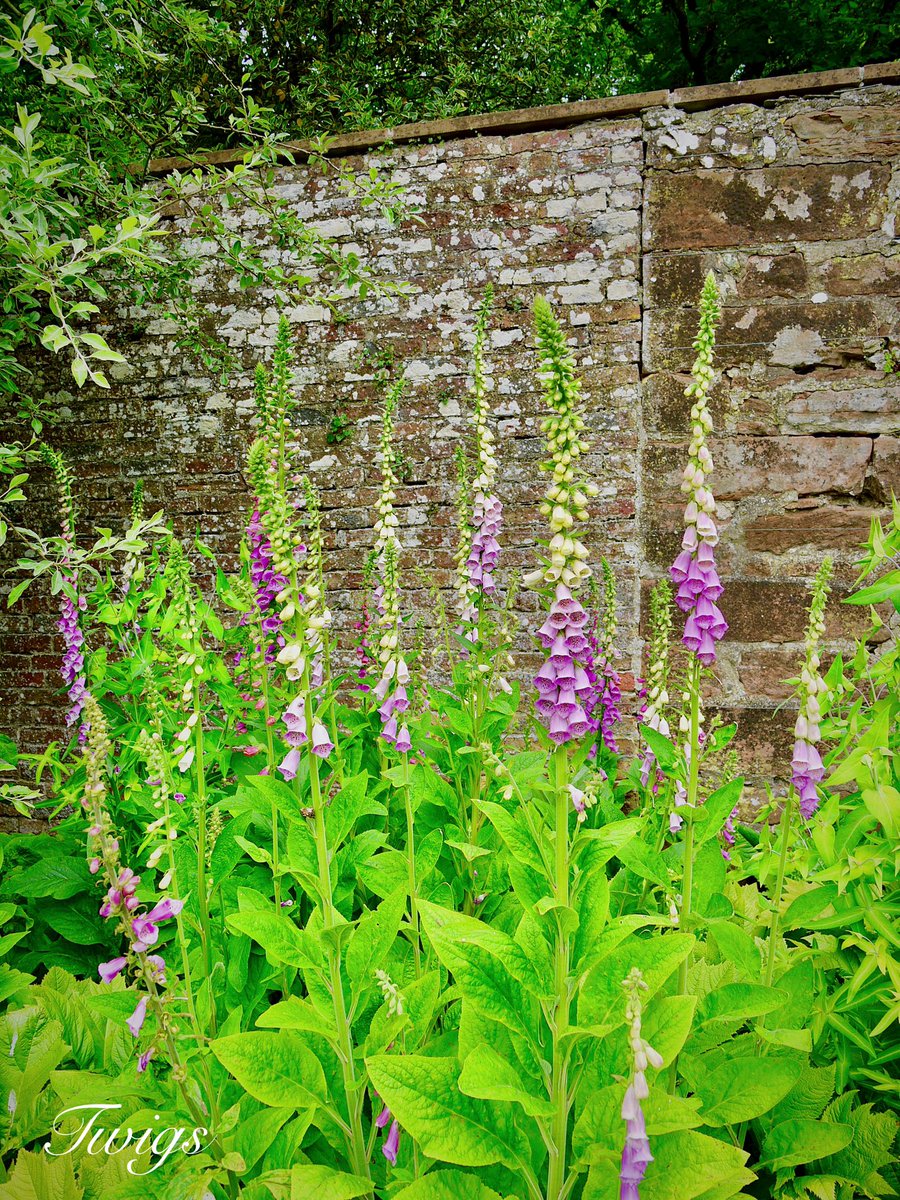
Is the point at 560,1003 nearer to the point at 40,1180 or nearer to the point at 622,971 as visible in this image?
the point at 622,971

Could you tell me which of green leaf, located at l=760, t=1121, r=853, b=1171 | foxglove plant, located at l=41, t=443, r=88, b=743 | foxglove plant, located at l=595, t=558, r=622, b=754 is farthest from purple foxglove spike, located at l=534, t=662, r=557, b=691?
foxglove plant, located at l=41, t=443, r=88, b=743

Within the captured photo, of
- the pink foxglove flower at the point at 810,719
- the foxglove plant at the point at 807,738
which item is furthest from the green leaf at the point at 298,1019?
the pink foxglove flower at the point at 810,719

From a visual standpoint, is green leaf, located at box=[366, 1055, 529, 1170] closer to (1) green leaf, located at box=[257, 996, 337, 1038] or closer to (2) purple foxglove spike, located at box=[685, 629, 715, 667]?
(1) green leaf, located at box=[257, 996, 337, 1038]

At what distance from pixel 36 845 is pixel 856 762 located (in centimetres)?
244

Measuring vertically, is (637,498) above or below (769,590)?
above

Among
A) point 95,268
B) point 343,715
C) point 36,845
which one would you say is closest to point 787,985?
point 343,715

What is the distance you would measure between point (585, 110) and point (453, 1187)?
158 inches

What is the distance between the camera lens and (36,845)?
250cm

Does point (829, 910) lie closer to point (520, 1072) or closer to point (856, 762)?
point (856, 762)

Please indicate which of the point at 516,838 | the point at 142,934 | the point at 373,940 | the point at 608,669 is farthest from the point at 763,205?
the point at 142,934

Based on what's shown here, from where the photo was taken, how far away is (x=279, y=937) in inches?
52.1
